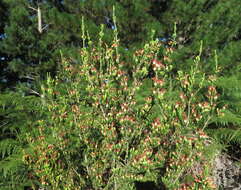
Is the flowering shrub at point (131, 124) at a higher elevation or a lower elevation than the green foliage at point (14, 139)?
higher

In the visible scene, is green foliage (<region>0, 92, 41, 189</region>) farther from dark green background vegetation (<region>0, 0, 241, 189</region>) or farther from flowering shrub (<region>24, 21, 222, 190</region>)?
flowering shrub (<region>24, 21, 222, 190</region>)

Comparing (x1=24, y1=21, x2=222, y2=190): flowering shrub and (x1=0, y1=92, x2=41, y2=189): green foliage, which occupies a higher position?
(x1=24, y1=21, x2=222, y2=190): flowering shrub

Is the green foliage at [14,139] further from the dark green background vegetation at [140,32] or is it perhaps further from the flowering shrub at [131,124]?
the flowering shrub at [131,124]

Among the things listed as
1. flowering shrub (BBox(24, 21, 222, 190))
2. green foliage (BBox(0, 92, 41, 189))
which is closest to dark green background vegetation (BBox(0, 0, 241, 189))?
green foliage (BBox(0, 92, 41, 189))

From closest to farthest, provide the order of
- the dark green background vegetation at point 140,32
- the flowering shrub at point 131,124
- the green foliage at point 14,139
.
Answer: the flowering shrub at point 131,124, the green foliage at point 14,139, the dark green background vegetation at point 140,32

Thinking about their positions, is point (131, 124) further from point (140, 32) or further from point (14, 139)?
point (140, 32)

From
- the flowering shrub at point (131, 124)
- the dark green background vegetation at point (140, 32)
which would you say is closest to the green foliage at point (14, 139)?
the dark green background vegetation at point (140, 32)

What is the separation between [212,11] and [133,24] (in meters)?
2.53

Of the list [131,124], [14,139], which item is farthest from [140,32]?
[131,124]

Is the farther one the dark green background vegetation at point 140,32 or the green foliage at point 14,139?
the dark green background vegetation at point 140,32

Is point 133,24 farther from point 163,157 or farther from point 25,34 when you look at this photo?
point 163,157

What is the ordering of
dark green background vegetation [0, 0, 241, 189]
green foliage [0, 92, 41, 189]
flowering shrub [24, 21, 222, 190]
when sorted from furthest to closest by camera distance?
dark green background vegetation [0, 0, 241, 189] < green foliage [0, 92, 41, 189] < flowering shrub [24, 21, 222, 190]

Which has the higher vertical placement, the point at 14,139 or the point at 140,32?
the point at 140,32

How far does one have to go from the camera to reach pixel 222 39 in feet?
25.0
